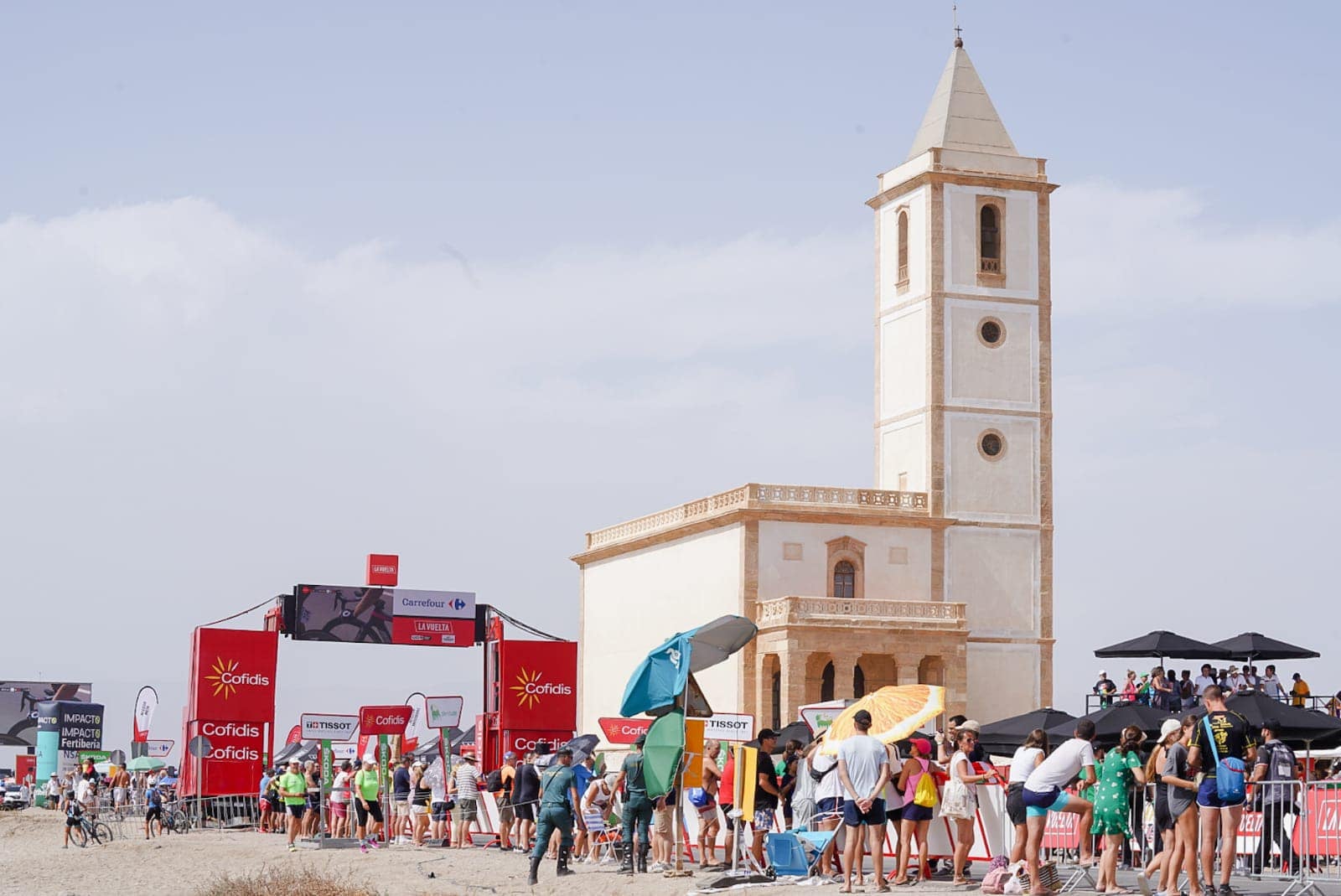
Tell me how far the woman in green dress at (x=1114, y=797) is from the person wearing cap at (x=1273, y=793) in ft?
5.13

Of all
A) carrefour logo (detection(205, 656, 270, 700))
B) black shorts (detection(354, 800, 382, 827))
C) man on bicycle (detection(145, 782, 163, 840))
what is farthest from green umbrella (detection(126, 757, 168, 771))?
black shorts (detection(354, 800, 382, 827))

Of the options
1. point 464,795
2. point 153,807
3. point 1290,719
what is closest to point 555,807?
point 464,795

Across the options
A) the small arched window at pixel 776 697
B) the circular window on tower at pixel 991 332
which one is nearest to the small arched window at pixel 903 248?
the circular window on tower at pixel 991 332

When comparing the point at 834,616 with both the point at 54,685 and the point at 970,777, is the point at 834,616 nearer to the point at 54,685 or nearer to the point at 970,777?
the point at 970,777

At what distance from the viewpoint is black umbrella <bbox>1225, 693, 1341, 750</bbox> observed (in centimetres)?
2284

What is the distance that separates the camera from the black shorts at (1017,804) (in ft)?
55.6

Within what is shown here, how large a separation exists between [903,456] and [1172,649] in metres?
18.1

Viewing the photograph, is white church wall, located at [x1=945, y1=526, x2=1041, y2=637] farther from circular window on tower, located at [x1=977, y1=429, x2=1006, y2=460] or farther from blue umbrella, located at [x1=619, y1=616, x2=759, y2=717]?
blue umbrella, located at [x1=619, y1=616, x2=759, y2=717]

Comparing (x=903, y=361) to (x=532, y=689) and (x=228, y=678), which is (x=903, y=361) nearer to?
(x=532, y=689)

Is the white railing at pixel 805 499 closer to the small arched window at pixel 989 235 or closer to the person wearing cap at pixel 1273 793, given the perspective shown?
the small arched window at pixel 989 235

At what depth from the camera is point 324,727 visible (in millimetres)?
38656

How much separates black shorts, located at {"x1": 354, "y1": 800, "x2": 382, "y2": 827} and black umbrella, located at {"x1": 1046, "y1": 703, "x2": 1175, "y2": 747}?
10.00m

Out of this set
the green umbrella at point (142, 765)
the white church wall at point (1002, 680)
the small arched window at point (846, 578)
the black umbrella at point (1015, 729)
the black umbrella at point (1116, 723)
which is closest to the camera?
the black umbrella at point (1116, 723)

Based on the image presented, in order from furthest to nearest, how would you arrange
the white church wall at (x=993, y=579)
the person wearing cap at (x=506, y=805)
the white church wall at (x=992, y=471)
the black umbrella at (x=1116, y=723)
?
1. the white church wall at (x=992, y=471)
2. the white church wall at (x=993, y=579)
3. the person wearing cap at (x=506, y=805)
4. the black umbrella at (x=1116, y=723)
